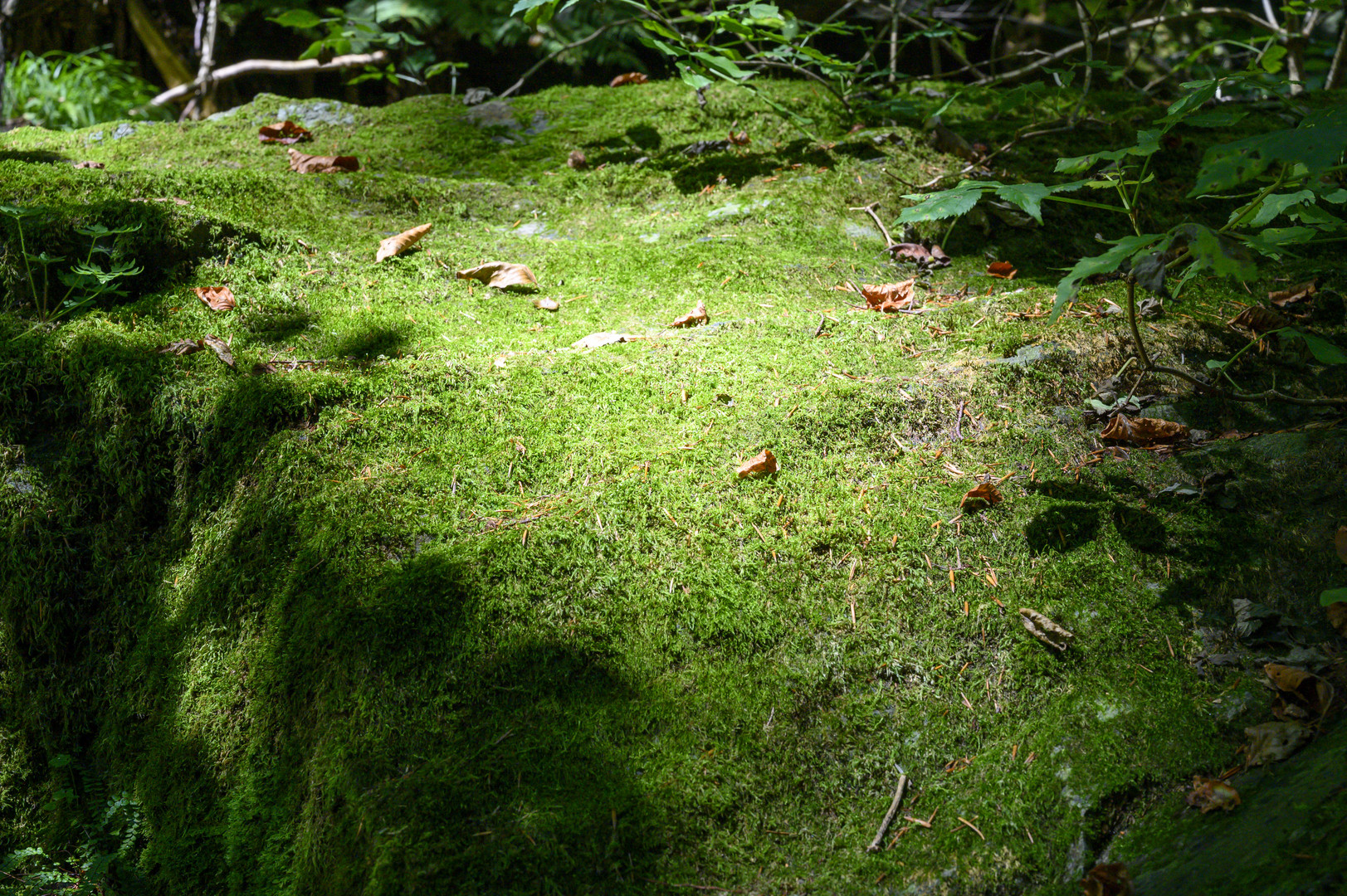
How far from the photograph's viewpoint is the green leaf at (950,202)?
229 centimetres

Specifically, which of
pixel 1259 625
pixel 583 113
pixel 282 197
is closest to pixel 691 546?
pixel 1259 625

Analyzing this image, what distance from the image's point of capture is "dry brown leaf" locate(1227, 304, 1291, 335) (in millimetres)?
2660

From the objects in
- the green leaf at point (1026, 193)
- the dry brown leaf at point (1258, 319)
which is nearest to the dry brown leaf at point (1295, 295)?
the dry brown leaf at point (1258, 319)

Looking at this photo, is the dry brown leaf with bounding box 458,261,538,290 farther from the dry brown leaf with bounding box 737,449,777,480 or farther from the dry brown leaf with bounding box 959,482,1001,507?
the dry brown leaf with bounding box 959,482,1001,507

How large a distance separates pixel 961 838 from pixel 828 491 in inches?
37.0

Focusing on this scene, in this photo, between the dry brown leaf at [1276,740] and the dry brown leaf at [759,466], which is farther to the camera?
the dry brown leaf at [759,466]

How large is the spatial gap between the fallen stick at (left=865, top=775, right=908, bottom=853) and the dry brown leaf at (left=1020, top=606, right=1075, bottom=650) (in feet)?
1.62

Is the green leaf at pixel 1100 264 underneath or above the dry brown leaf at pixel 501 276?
above

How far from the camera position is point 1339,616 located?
1.75 meters

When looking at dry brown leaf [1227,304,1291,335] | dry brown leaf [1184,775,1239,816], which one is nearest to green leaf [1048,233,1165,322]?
dry brown leaf [1184,775,1239,816]

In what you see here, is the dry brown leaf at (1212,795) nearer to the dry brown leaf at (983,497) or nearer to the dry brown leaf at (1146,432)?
the dry brown leaf at (983,497)

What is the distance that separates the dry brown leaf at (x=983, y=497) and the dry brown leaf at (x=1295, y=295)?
159 centimetres

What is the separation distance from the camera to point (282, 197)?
11.4ft

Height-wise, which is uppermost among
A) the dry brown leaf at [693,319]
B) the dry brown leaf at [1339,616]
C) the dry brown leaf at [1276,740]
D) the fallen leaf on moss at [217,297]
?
the fallen leaf on moss at [217,297]
